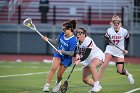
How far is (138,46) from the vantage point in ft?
102

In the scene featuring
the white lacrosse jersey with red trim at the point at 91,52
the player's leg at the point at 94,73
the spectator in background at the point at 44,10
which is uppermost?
the spectator in background at the point at 44,10

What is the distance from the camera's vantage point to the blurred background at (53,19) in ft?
104

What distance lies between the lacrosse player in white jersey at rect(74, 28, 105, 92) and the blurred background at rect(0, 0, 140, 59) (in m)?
15.8

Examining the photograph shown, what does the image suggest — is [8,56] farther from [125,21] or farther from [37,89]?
[37,89]

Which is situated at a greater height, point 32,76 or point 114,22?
point 114,22

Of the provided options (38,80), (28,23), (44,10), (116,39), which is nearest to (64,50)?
(28,23)

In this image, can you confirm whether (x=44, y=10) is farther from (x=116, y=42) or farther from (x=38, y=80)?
(x=116, y=42)

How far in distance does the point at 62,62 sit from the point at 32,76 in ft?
17.3

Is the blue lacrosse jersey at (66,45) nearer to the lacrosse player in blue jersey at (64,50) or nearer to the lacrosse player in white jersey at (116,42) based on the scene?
the lacrosse player in blue jersey at (64,50)

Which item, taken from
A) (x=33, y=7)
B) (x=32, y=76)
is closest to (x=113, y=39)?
(x=32, y=76)

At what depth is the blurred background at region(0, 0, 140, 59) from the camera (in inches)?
1243

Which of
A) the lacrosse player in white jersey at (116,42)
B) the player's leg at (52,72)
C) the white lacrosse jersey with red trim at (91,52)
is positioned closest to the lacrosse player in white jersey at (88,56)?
the white lacrosse jersey with red trim at (91,52)

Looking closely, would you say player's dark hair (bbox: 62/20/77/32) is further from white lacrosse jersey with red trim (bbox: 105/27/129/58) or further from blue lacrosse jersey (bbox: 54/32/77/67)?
white lacrosse jersey with red trim (bbox: 105/27/129/58)

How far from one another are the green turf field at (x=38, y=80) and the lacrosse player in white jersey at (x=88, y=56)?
405 millimetres
